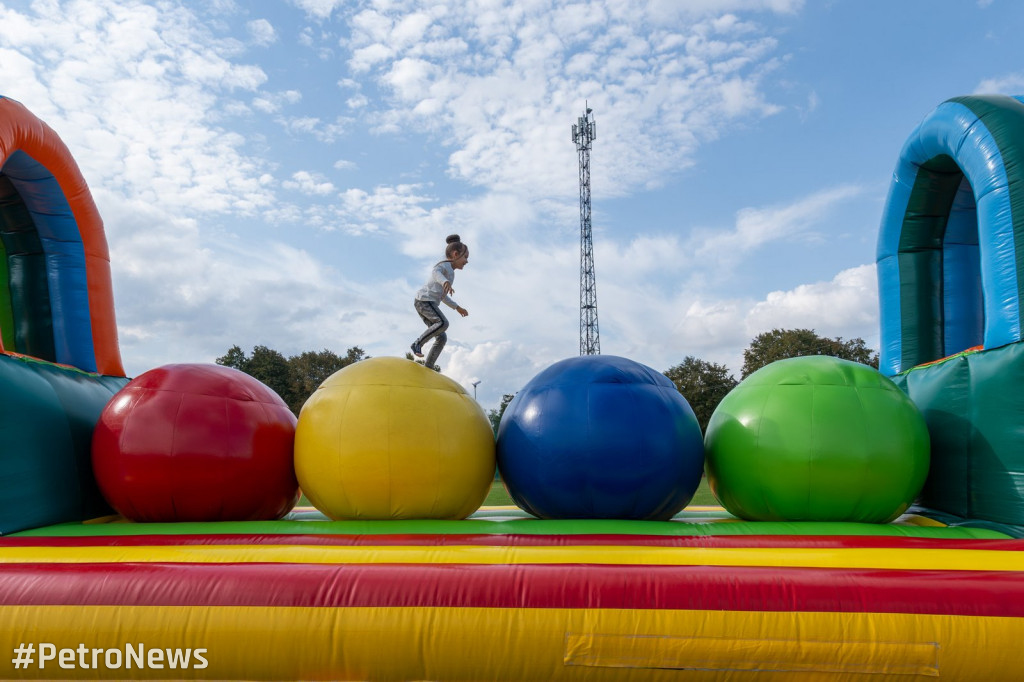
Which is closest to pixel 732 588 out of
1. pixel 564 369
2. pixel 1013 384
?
pixel 564 369

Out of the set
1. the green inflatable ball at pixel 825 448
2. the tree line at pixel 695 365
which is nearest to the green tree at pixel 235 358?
the tree line at pixel 695 365

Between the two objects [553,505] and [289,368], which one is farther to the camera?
[289,368]

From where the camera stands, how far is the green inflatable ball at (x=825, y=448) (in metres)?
3.50

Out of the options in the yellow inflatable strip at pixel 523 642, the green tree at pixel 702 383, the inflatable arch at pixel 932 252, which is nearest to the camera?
the yellow inflatable strip at pixel 523 642

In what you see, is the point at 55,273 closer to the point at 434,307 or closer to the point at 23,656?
the point at 434,307

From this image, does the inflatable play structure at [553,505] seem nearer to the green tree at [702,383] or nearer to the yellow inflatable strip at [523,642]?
the yellow inflatable strip at [523,642]

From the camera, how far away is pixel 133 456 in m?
3.68

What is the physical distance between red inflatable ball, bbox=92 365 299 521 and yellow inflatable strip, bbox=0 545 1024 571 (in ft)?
2.00

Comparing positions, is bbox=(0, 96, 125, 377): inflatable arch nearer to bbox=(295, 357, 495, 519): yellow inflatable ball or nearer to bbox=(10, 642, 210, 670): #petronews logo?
bbox=(295, 357, 495, 519): yellow inflatable ball

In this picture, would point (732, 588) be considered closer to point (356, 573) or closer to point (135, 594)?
point (356, 573)

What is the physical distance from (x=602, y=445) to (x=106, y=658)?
2.28 metres

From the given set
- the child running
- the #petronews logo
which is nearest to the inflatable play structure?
the #petronews logo

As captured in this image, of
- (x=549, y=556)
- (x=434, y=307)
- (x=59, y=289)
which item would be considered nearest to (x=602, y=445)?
(x=549, y=556)

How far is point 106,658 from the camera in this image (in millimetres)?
2707
